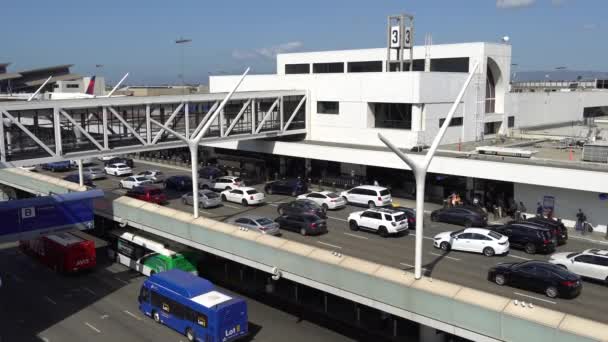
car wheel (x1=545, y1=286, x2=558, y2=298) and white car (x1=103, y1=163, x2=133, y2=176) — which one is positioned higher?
white car (x1=103, y1=163, x2=133, y2=176)

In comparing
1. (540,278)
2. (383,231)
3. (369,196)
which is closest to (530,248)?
(540,278)

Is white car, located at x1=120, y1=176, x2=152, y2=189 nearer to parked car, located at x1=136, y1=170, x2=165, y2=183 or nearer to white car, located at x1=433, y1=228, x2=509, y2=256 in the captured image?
parked car, located at x1=136, y1=170, x2=165, y2=183

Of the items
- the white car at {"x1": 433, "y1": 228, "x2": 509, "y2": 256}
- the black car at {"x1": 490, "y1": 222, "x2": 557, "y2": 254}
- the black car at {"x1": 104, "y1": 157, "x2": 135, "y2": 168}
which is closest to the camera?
the white car at {"x1": 433, "y1": 228, "x2": 509, "y2": 256}

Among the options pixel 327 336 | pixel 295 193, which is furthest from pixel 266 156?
pixel 327 336

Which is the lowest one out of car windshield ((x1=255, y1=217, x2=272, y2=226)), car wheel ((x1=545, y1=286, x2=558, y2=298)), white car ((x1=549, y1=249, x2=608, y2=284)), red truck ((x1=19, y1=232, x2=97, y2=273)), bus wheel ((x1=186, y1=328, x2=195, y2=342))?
bus wheel ((x1=186, y1=328, x2=195, y2=342))

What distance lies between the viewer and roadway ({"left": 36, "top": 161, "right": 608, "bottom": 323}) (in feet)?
78.0

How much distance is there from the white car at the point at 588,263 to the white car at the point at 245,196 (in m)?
23.0

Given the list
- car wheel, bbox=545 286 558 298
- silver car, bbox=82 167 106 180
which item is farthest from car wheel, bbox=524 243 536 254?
silver car, bbox=82 167 106 180

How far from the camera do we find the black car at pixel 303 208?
3797 centimetres

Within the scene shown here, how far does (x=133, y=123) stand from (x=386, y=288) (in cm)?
2880

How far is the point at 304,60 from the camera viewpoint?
2881 inches

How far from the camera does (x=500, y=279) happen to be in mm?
25438

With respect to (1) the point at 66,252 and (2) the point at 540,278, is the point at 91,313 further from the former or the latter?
(2) the point at 540,278

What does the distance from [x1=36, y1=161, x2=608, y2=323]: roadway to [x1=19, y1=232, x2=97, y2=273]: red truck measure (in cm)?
926
